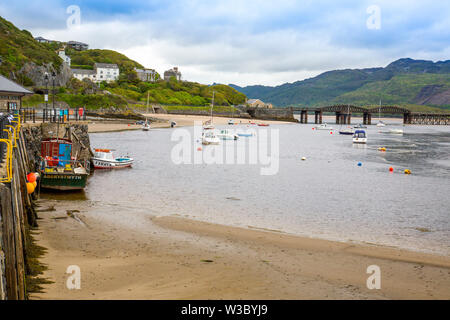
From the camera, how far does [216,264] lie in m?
14.1

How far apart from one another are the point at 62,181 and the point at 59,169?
126 centimetres

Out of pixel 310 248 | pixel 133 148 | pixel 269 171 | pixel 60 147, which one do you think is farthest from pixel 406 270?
pixel 133 148

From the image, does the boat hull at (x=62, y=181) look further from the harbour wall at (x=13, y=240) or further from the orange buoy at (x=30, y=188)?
the harbour wall at (x=13, y=240)

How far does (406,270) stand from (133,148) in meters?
44.6

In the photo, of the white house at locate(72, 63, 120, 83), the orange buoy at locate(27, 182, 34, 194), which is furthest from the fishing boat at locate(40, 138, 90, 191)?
the white house at locate(72, 63, 120, 83)

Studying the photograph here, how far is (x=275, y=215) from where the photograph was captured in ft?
73.8

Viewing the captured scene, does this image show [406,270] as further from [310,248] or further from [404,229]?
[404,229]

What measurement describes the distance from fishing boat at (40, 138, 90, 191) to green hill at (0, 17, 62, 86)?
70610 millimetres

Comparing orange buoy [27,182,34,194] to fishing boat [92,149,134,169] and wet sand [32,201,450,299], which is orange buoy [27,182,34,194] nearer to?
wet sand [32,201,450,299]

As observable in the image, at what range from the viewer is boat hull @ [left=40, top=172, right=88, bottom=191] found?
2455cm

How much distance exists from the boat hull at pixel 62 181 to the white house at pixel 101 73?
500ft

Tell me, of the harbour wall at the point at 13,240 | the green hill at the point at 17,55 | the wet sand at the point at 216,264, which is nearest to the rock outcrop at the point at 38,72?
the green hill at the point at 17,55

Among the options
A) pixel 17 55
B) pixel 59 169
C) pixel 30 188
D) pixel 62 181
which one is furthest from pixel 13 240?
pixel 17 55

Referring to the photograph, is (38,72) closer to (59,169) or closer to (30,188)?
(59,169)
